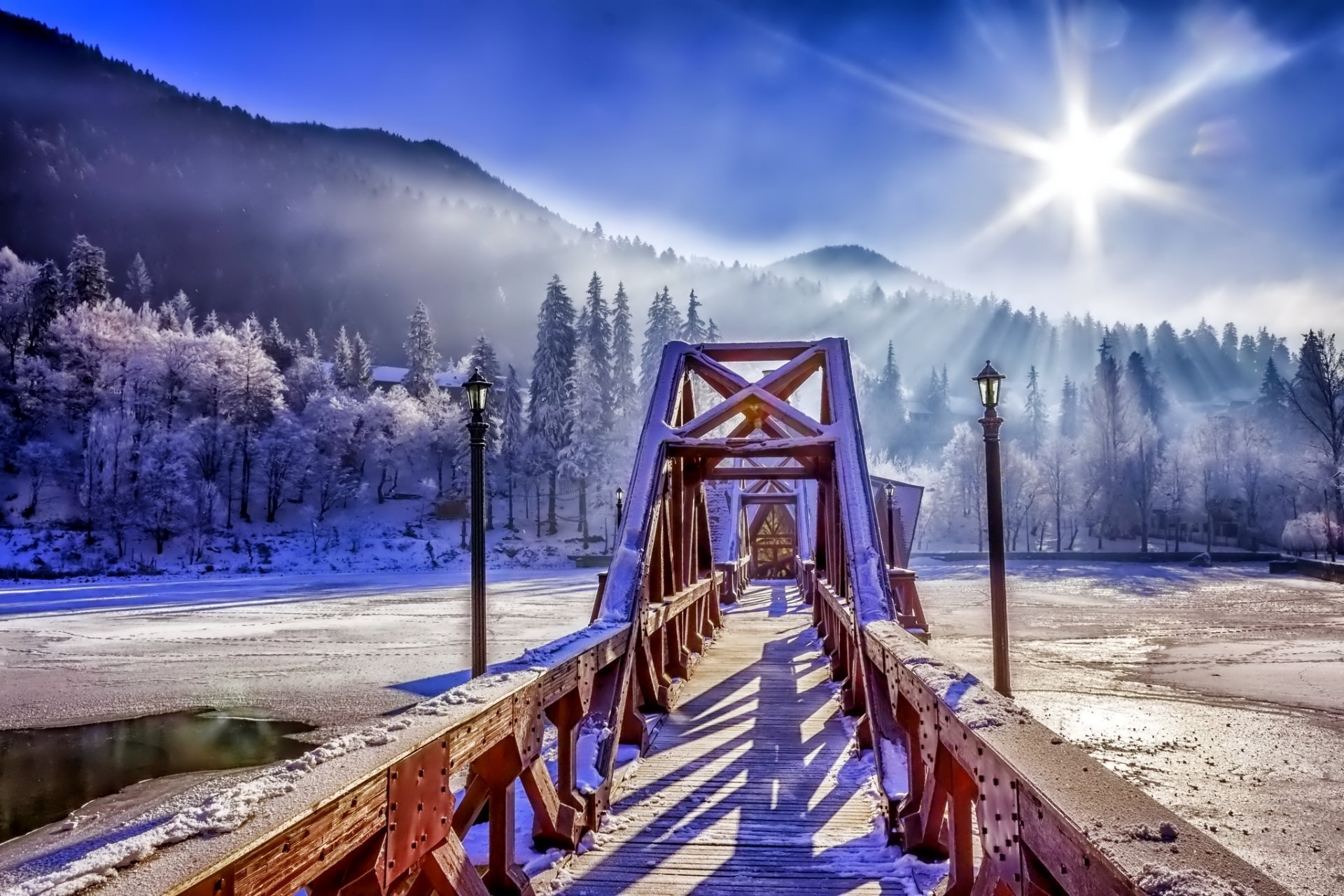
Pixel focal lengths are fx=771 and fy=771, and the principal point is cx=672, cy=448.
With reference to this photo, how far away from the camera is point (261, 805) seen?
1738 millimetres

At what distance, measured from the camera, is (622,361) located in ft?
167

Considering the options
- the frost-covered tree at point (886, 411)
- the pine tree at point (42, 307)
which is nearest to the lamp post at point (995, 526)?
the pine tree at point (42, 307)

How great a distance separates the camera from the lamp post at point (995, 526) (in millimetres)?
7051

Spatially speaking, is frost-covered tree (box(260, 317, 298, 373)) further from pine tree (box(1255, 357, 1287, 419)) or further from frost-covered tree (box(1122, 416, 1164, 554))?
pine tree (box(1255, 357, 1287, 419))

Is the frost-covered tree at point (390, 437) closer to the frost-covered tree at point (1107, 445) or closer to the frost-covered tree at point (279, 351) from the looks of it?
the frost-covered tree at point (279, 351)

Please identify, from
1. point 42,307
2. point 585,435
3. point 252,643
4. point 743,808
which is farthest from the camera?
point 585,435

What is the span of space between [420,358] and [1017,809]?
206 ft

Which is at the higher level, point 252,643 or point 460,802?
point 460,802

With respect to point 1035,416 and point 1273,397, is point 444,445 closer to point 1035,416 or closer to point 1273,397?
point 1035,416

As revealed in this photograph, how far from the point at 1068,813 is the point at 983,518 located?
57.6 meters

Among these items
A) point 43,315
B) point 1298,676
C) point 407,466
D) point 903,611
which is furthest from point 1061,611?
point 43,315

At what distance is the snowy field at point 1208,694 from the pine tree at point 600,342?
25628mm

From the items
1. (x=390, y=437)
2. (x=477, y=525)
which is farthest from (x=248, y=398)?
(x=477, y=525)

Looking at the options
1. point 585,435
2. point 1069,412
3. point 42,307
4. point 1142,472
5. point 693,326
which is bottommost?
point 1142,472
